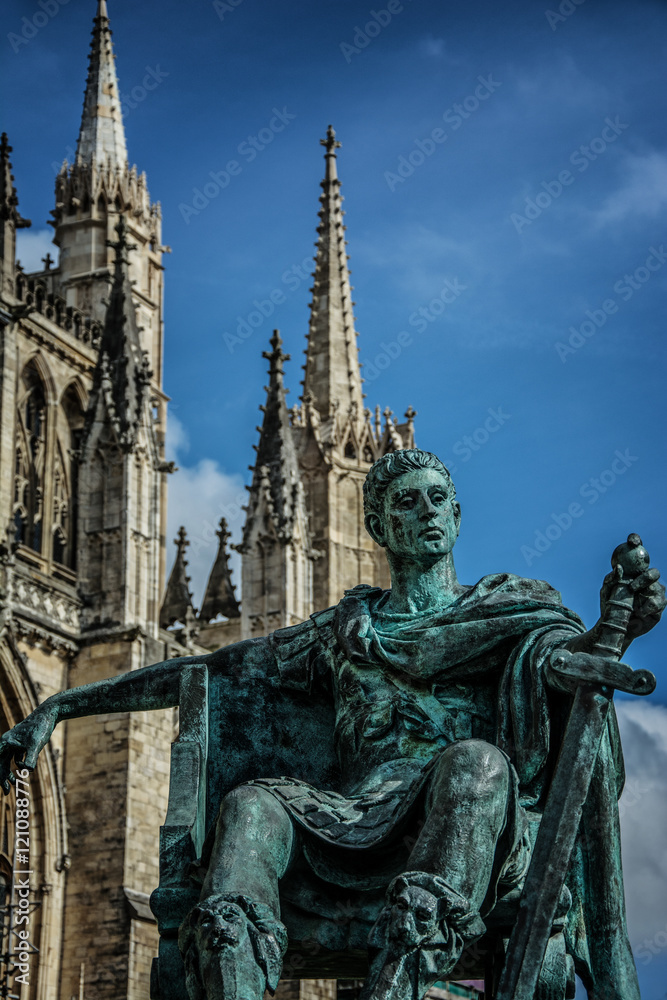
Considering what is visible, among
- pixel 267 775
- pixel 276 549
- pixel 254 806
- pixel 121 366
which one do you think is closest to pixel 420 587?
pixel 267 775

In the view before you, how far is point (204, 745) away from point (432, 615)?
2.36 feet

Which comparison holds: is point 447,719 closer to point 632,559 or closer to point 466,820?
point 466,820

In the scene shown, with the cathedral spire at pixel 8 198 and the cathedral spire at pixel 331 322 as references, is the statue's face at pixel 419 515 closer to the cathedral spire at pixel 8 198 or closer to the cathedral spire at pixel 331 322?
the cathedral spire at pixel 8 198

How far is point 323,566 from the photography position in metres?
38.0

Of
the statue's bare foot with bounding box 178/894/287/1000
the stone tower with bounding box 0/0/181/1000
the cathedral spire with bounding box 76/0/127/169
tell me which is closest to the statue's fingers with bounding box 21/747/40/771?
the statue's bare foot with bounding box 178/894/287/1000

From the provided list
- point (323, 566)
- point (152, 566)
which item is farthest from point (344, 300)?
point (152, 566)

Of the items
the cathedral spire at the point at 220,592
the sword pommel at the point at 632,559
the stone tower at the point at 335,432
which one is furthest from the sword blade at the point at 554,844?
the cathedral spire at the point at 220,592

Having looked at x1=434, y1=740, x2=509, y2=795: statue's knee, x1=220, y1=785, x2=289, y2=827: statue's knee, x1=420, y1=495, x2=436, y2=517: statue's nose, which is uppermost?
x1=420, y1=495, x2=436, y2=517: statue's nose

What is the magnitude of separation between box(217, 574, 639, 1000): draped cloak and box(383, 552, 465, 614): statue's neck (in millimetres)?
56

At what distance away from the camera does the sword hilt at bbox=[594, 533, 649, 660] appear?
416cm

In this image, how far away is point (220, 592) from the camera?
40.2 metres

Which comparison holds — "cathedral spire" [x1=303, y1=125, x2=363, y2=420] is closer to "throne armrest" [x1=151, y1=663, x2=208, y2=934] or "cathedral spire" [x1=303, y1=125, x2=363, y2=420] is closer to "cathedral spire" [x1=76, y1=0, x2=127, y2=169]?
"cathedral spire" [x1=76, y1=0, x2=127, y2=169]

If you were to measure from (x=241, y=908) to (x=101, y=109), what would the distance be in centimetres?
3898

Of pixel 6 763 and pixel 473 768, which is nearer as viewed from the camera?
pixel 473 768
